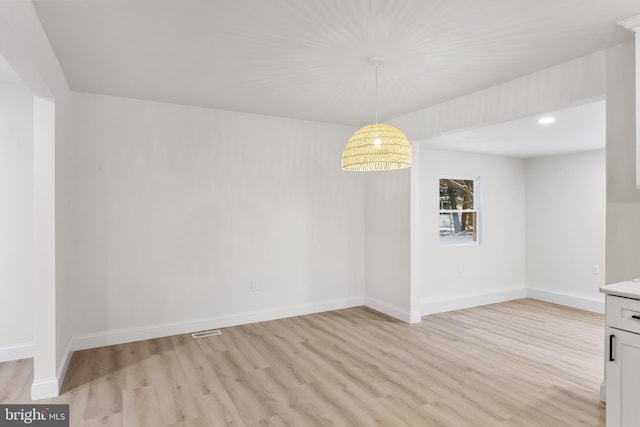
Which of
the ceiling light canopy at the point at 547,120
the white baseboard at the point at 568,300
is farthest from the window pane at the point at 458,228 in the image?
the ceiling light canopy at the point at 547,120

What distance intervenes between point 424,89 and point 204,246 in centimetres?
291

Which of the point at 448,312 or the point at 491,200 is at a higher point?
the point at 491,200

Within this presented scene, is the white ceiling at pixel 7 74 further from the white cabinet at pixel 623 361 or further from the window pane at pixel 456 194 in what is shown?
the window pane at pixel 456 194

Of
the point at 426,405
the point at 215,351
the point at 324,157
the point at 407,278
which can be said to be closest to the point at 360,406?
the point at 426,405

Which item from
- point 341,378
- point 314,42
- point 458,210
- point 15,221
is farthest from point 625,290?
point 15,221

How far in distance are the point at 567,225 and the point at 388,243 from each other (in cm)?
319

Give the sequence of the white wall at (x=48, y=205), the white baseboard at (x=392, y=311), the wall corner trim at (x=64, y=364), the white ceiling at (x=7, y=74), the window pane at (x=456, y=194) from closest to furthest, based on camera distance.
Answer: the white wall at (x=48, y=205) < the wall corner trim at (x=64, y=364) < the white ceiling at (x=7, y=74) < the white baseboard at (x=392, y=311) < the window pane at (x=456, y=194)

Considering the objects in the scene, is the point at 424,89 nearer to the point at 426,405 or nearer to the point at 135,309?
the point at 426,405

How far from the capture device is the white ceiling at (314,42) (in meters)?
2.17

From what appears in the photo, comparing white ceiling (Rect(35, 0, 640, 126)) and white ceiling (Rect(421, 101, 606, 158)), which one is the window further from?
white ceiling (Rect(35, 0, 640, 126))

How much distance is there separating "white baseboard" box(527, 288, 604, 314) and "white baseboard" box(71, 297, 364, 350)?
3206 mm

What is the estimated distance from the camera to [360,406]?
2658 mm

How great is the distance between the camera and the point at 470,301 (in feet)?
18.5

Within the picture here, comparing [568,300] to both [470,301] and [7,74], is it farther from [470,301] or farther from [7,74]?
[7,74]
